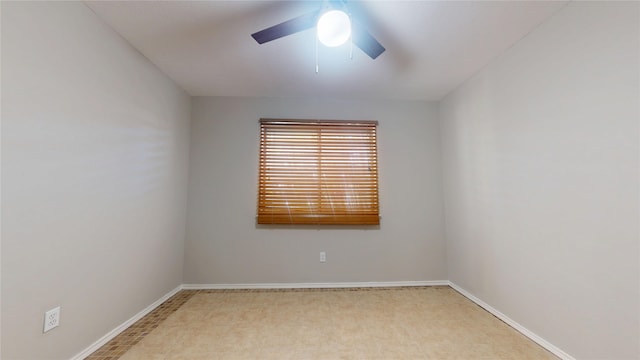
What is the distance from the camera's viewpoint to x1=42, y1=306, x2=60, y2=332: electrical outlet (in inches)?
61.4

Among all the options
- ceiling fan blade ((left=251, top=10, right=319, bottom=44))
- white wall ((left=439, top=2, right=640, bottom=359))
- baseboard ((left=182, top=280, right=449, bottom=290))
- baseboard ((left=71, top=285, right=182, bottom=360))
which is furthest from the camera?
baseboard ((left=182, top=280, right=449, bottom=290))

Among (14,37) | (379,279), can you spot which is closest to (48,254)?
(14,37)

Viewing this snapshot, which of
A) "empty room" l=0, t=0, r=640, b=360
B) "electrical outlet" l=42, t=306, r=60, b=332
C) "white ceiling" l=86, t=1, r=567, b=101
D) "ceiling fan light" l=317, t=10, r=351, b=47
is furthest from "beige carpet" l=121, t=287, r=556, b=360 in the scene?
"white ceiling" l=86, t=1, r=567, b=101

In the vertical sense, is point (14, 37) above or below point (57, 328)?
above

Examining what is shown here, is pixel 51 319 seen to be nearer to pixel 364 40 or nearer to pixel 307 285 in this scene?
pixel 307 285

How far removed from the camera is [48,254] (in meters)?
1.56

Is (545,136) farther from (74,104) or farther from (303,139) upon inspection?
(74,104)

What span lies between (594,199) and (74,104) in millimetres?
3364

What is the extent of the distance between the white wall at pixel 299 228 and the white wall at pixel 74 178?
0.67 m

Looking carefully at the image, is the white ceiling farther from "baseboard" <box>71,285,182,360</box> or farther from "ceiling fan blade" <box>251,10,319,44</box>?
"baseboard" <box>71,285,182,360</box>

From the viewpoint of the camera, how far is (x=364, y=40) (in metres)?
1.80

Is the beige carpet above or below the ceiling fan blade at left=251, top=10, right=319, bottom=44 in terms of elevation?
below

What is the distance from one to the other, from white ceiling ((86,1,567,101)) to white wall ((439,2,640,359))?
352 mm

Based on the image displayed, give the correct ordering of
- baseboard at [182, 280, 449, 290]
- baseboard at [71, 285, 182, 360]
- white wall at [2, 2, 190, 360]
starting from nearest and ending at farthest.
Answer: white wall at [2, 2, 190, 360] → baseboard at [71, 285, 182, 360] → baseboard at [182, 280, 449, 290]
